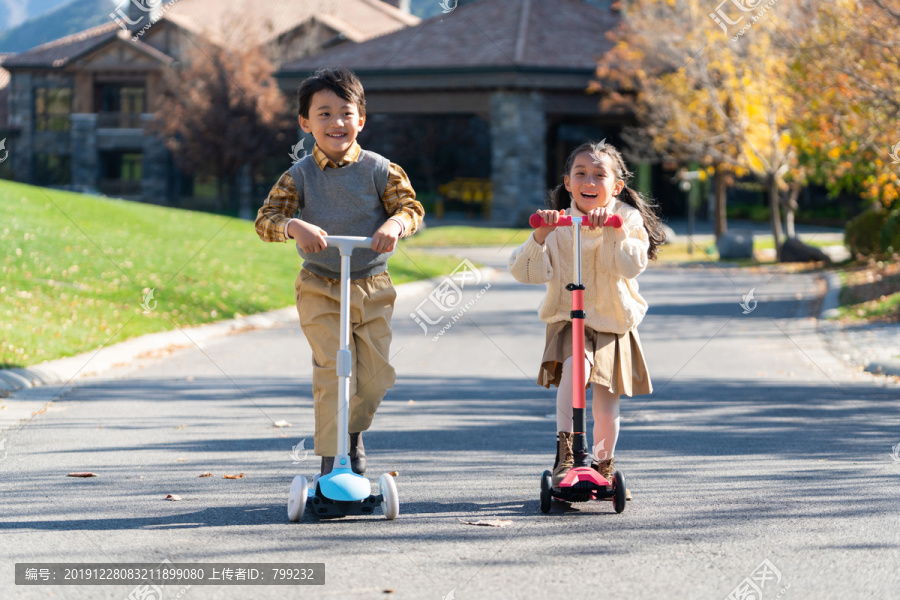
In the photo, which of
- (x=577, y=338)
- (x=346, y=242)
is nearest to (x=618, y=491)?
(x=577, y=338)

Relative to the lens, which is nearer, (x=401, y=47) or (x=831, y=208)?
(x=401, y=47)

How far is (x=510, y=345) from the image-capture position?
12.0 m

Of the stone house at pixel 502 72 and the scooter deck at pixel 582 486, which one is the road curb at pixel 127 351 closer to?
the scooter deck at pixel 582 486

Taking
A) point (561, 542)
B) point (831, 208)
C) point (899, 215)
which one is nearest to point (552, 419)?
point (561, 542)

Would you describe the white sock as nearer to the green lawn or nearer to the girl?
the girl

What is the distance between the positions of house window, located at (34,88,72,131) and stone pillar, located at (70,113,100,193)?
18.7 inches

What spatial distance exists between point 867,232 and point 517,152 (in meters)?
14.5

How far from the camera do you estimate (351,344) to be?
4824mm

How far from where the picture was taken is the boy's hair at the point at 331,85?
15.3 ft

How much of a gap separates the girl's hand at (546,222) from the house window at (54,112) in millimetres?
44389

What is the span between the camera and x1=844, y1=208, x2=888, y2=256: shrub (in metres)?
22.2

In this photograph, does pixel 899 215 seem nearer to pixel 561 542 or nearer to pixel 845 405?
pixel 845 405

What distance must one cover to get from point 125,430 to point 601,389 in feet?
10.9

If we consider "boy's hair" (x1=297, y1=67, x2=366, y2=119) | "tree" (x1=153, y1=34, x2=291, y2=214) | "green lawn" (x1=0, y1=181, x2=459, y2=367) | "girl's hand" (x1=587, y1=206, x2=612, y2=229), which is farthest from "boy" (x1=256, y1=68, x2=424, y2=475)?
"tree" (x1=153, y1=34, x2=291, y2=214)
